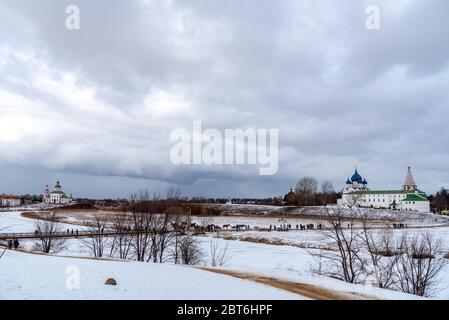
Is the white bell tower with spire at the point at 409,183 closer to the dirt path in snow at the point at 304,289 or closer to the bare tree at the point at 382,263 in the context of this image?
the bare tree at the point at 382,263

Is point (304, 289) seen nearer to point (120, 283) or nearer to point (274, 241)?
point (120, 283)

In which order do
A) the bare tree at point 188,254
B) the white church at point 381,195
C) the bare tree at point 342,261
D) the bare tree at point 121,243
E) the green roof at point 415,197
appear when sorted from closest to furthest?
the bare tree at point 342,261 → the bare tree at point 188,254 → the bare tree at point 121,243 → the green roof at point 415,197 → the white church at point 381,195

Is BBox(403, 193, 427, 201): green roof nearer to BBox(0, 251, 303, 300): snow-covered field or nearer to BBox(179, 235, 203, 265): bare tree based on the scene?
BBox(179, 235, 203, 265): bare tree

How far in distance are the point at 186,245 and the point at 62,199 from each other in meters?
177

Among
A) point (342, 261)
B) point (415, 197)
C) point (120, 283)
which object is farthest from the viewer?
point (415, 197)

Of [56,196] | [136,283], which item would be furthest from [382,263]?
[56,196]

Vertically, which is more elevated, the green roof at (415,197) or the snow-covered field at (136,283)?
the green roof at (415,197)

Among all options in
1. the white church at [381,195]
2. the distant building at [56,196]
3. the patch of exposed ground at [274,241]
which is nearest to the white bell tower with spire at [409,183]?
the white church at [381,195]

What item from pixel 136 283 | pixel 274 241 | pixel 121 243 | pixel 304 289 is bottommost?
pixel 274 241

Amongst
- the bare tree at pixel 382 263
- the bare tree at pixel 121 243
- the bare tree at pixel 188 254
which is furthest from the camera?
the bare tree at pixel 121 243

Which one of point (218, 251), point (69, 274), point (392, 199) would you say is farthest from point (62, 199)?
point (69, 274)

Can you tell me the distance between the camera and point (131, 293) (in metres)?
16.8
